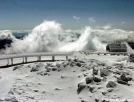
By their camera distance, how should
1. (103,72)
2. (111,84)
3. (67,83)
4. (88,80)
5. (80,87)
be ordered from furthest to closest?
→ 1. (67,83)
2. (103,72)
3. (88,80)
4. (80,87)
5. (111,84)

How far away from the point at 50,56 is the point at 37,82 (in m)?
34.2

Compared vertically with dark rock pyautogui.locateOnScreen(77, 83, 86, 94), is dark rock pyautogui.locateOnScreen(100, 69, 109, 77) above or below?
above

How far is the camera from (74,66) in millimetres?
56594

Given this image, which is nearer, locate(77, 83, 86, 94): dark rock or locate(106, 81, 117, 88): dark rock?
locate(106, 81, 117, 88): dark rock

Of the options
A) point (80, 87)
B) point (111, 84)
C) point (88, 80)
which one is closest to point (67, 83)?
point (80, 87)

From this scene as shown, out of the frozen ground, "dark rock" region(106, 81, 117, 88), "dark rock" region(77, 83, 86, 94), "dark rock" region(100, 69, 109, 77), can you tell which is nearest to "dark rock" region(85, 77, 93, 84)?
the frozen ground

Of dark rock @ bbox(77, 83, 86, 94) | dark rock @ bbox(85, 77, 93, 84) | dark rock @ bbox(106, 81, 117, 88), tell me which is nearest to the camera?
dark rock @ bbox(106, 81, 117, 88)

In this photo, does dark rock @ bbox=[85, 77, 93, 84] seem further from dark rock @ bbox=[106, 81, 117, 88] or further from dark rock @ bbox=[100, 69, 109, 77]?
dark rock @ bbox=[106, 81, 117, 88]

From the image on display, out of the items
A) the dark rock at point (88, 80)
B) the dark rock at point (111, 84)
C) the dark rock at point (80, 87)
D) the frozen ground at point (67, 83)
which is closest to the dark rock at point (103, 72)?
the frozen ground at point (67, 83)

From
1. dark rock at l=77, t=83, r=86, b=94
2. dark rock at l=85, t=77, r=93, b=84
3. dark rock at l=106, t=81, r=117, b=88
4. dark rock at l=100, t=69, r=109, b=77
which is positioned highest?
dark rock at l=100, t=69, r=109, b=77

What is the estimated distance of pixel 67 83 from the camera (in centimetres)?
4959

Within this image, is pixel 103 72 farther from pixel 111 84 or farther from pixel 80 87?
pixel 80 87

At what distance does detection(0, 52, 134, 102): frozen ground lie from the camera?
41.3 m

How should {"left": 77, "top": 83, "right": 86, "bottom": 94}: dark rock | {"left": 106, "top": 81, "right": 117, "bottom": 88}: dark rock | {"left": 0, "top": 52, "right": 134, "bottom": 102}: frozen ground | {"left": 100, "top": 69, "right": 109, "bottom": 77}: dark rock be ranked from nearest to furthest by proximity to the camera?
{"left": 0, "top": 52, "right": 134, "bottom": 102}: frozen ground, {"left": 106, "top": 81, "right": 117, "bottom": 88}: dark rock, {"left": 77, "top": 83, "right": 86, "bottom": 94}: dark rock, {"left": 100, "top": 69, "right": 109, "bottom": 77}: dark rock
